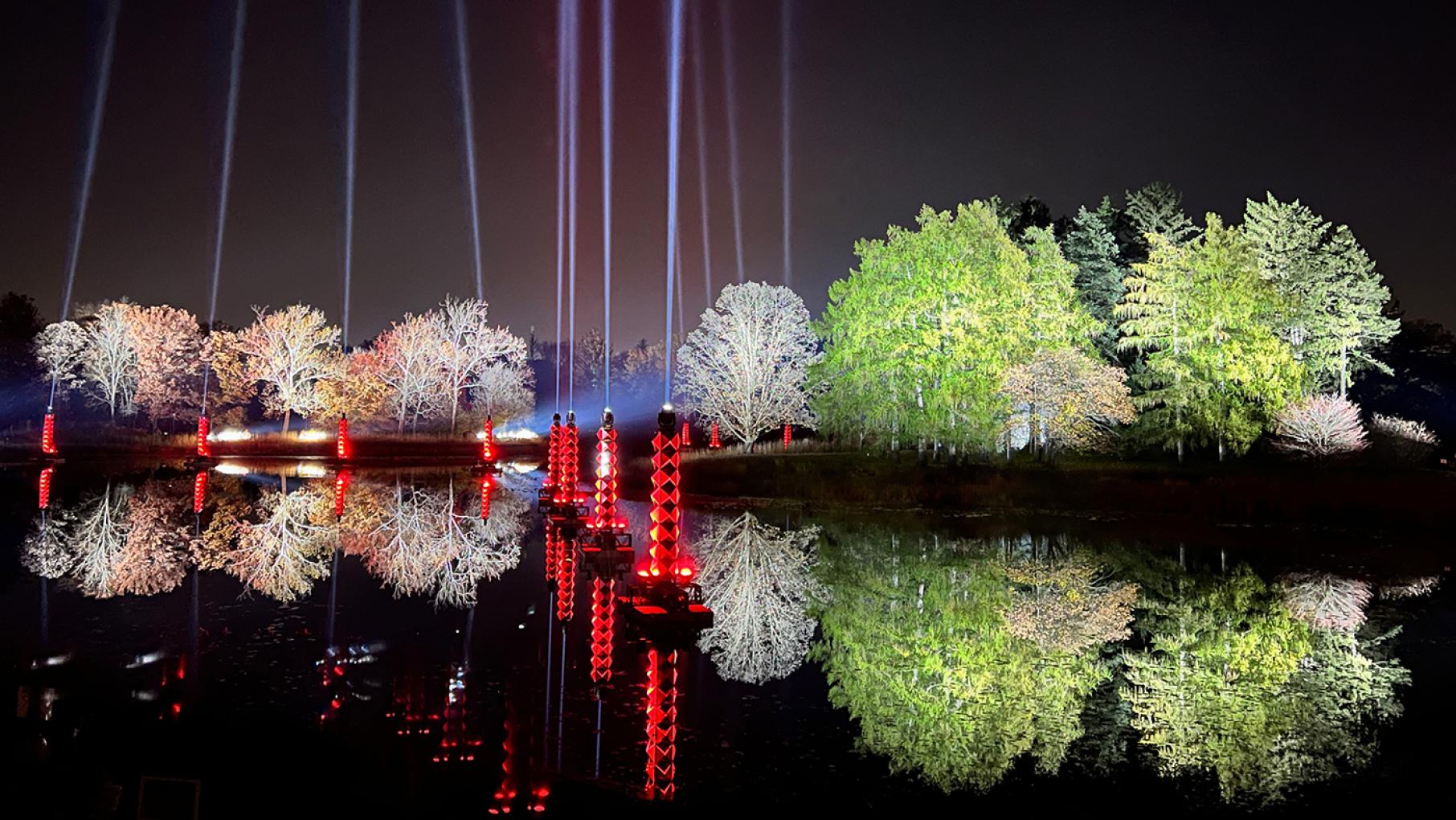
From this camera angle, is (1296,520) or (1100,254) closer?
(1296,520)

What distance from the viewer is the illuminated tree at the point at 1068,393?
139ft

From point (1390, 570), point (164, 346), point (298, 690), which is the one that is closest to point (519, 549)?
point (298, 690)

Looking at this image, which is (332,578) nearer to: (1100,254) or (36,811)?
(36,811)

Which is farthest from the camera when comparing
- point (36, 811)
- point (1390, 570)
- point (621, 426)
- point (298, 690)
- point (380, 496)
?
point (621, 426)

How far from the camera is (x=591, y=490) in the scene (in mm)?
42031

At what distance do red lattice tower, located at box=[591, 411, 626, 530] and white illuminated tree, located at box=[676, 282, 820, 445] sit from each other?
30071 millimetres

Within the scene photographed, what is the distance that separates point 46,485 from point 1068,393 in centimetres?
3989

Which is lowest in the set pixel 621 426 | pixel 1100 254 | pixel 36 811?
pixel 36 811

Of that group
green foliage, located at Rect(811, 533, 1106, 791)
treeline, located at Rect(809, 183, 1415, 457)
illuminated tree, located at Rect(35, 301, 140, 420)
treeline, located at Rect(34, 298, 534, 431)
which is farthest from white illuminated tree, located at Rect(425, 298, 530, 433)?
green foliage, located at Rect(811, 533, 1106, 791)

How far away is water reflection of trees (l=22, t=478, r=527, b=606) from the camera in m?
17.9

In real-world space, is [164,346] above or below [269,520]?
above

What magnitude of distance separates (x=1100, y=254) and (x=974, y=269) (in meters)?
19.5

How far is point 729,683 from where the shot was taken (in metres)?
11.2

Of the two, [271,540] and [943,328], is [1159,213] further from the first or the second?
[271,540]
